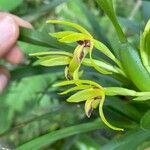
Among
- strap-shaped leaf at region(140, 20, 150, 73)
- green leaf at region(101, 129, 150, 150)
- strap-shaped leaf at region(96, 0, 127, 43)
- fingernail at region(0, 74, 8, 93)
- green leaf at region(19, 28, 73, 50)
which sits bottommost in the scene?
fingernail at region(0, 74, 8, 93)

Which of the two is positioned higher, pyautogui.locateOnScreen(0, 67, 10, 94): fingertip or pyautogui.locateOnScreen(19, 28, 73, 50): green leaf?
pyautogui.locateOnScreen(19, 28, 73, 50): green leaf

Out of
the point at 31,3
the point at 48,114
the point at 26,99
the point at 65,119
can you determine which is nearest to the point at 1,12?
the point at 48,114

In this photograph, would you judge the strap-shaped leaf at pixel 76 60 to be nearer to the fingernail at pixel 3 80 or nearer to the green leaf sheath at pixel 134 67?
the green leaf sheath at pixel 134 67

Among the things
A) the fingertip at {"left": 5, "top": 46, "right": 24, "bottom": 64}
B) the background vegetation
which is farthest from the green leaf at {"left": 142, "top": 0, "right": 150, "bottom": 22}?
the fingertip at {"left": 5, "top": 46, "right": 24, "bottom": 64}

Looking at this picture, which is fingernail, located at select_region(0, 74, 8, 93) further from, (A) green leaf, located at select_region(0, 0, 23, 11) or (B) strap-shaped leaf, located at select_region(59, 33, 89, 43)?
(B) strap-shaped leaf, located at select_region(59, 33, 89, 43)

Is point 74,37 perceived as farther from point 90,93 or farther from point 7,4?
point 7,4

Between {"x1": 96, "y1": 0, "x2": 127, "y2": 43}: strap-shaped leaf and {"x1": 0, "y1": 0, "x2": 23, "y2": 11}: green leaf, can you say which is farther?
{"x1": 0, "y1": 0, "x2": 23, "y2": 11}: green leaf
